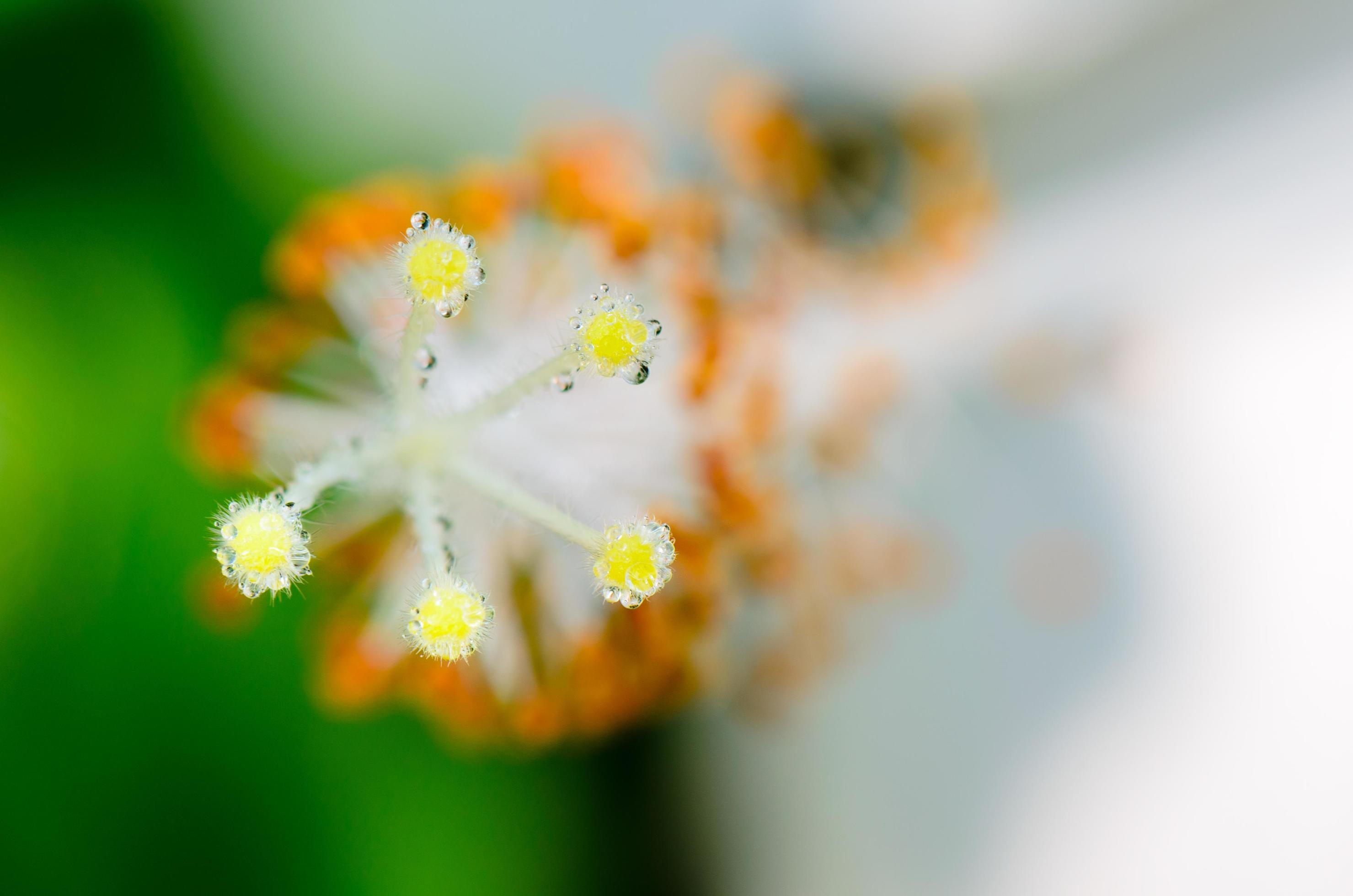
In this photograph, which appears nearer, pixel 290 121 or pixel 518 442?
pixel 518 442

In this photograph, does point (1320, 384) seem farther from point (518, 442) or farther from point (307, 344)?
point (307, 344)

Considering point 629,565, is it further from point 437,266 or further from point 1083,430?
point 1083,430

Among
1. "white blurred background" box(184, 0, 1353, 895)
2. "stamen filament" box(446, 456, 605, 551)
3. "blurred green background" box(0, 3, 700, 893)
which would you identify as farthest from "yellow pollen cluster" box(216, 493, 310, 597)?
"white blurred background" box(184, 0, 1353, 895)

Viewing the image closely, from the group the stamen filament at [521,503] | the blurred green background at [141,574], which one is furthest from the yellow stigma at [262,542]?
the blurred green background at [141,574]

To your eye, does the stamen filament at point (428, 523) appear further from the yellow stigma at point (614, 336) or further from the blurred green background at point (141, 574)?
the blurred green background at point (141, 574)

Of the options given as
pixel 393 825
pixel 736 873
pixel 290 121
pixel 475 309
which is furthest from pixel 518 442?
pixel 736 873

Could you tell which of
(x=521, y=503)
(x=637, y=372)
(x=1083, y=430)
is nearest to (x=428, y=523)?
(x=521, y=503)
